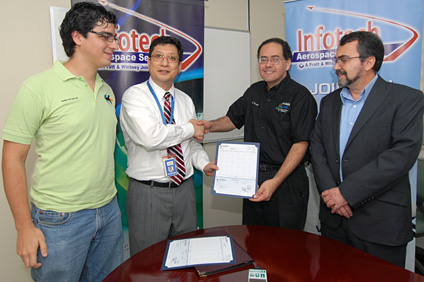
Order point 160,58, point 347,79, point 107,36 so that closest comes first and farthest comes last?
point 107,36 < point 347,79 < point 160,58

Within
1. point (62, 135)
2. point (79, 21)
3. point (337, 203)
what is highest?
point (79, 21)

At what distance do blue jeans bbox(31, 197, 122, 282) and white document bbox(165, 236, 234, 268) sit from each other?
51cm

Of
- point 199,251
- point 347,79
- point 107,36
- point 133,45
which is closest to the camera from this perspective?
point 199,251

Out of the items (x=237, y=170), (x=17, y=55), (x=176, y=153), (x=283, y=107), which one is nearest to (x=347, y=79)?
(x=283, y=107)

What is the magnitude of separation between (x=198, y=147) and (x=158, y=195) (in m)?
0.58

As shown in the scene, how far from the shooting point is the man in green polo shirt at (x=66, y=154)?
5.05ft

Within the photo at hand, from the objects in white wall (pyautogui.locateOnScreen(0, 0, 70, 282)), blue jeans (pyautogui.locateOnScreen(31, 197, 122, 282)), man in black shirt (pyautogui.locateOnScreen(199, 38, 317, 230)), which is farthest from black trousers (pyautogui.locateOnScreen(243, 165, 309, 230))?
white wall (pyautogui.locateOnScreen(0, 0, 70, 282))

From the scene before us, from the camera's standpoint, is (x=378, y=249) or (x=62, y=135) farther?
(x=378, y=249)

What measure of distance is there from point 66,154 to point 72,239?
1.59 feet

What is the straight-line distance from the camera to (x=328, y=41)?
9.28 feet

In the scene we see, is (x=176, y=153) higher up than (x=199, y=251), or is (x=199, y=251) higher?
(x=176, y=153)

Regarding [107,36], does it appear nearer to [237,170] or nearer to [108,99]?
[108,99]

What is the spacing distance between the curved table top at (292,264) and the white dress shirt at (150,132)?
2.15ft

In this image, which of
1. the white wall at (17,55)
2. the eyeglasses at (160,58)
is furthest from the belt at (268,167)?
the white wall at (17,55)
